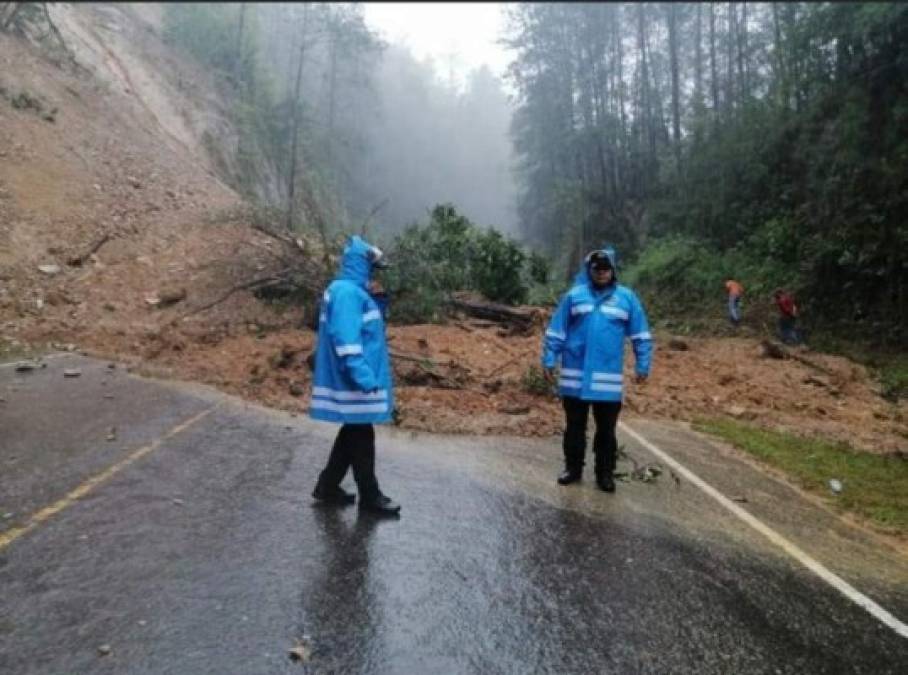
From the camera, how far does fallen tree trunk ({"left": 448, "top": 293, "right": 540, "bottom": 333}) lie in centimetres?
1539

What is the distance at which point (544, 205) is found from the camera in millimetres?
38656

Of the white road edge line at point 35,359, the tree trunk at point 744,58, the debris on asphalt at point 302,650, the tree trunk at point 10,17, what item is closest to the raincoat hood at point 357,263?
the debris on asphalt at point 302,650

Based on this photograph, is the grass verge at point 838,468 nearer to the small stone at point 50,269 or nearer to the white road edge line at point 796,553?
the white road edge line at point 796,553

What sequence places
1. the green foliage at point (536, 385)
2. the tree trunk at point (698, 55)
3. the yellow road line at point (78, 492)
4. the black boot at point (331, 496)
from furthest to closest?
the tree trunk at point (698, 55) → the green foliage at point (536, 385) → the black boot at point (331, 496) → the yellow road line at point (78, 492)

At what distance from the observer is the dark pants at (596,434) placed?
235 inches

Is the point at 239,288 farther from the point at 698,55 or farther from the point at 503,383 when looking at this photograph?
the point at 698,55

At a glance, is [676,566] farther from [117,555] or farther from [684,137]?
[684,137]

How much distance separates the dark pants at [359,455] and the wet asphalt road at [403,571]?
0.70 feet

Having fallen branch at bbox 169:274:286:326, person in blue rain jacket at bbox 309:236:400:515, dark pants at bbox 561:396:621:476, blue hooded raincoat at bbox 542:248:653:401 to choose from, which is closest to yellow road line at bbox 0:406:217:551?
person in blue rain jacket at bbox 309:236:400:515

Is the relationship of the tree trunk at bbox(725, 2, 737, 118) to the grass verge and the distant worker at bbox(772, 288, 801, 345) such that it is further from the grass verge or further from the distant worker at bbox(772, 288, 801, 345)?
the grass verge

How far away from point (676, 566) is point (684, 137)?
2718 centimetres

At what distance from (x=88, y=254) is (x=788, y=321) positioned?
13796mm

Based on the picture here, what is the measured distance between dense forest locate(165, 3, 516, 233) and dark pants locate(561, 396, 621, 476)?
8.34 meters

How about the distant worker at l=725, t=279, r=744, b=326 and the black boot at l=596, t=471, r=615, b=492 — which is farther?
the distant worker at l=725, t=279, r=744, b=326
